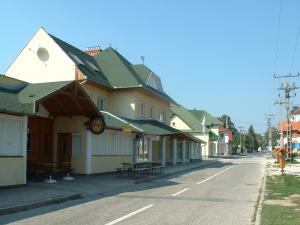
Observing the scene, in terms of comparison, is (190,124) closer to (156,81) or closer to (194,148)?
(194,148)

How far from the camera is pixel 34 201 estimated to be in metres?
13.6

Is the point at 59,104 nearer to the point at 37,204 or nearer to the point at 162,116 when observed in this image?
the point at 37,204

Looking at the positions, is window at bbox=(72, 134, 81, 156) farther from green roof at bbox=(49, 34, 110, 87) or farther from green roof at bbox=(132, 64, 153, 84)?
green roof at bbox=(132, 64, 153, 84)

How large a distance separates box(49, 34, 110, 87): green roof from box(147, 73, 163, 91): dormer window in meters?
5.51

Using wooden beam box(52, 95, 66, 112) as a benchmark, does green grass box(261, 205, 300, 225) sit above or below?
below

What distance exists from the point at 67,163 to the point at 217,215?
42.4 ft

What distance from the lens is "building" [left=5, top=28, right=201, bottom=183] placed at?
28.4 metres

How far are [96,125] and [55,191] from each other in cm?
715

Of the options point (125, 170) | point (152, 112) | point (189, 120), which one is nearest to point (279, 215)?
point (125, 170)

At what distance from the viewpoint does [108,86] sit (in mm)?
34781

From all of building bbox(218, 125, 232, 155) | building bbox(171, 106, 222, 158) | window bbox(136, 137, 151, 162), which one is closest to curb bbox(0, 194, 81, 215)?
window bbox(136, 137, 151, 162)

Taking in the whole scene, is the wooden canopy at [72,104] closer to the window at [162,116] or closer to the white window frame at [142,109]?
the white window frame at [142,109]

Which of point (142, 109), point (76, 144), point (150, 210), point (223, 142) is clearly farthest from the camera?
point (223, 142)

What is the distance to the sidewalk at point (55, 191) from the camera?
1317 centimetres
